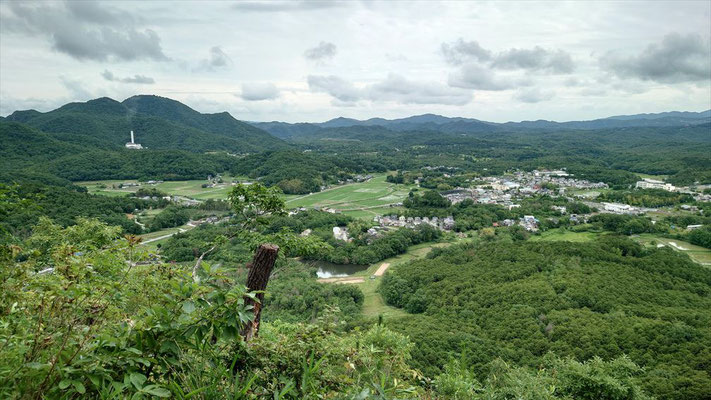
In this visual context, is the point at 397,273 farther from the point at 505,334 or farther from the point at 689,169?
the point at 689,169

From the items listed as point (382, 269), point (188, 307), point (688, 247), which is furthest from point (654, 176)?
point (188, 307)

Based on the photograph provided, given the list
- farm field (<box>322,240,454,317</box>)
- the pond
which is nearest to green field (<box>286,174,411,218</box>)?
farm field (<box>322,240,454,317</box>)

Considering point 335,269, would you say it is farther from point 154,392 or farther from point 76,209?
point 154,392

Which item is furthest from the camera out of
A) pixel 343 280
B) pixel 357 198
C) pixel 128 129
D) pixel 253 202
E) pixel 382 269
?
pixel 128 129

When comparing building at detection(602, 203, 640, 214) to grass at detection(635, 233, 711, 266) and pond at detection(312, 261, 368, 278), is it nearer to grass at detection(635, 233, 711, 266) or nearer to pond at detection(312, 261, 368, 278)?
grass at detection(635, 233, 711, 266)

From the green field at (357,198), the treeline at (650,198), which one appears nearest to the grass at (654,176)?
the treeline at (650,198)

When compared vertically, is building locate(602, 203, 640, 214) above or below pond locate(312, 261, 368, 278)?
above

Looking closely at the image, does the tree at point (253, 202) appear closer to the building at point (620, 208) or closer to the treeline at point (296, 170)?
the building at point (620, 208)
